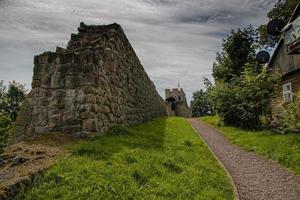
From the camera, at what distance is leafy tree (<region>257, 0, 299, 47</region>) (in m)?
26.9

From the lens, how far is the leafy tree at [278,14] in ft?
88.4

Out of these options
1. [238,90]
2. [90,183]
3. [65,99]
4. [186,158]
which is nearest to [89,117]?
[65,99]

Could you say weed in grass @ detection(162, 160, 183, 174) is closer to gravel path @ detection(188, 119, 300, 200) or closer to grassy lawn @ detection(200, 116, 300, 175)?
gravel path @ detection(188, 119, 300, 200)

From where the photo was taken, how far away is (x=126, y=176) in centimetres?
580

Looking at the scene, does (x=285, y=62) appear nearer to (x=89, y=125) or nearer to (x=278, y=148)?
(x=278, y=148)

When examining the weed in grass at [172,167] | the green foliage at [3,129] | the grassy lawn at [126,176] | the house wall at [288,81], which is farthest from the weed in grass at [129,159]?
the house wall at [288,81]

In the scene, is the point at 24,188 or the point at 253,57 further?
the point at 253,57

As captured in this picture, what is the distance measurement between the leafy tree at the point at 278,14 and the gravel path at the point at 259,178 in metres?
19.8

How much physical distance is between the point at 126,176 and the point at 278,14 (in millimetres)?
28059

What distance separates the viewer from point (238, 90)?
1844 centimetres

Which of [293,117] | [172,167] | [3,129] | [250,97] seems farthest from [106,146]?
[250,97]

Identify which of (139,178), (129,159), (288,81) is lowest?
(139,178)

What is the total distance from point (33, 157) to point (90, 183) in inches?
57.8

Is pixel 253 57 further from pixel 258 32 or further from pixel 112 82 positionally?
pixel 112 82
